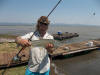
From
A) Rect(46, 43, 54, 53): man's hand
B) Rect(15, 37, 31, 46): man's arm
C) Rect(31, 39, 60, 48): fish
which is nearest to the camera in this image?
Rect(15, 37, 31, 46): man's arm

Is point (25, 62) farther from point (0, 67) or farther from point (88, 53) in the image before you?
point (88, 53)

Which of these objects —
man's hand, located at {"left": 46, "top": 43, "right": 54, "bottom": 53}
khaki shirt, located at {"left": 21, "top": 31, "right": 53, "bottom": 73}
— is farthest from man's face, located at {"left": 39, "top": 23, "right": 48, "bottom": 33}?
man's hand, located at {"left": 46, "top": 43, "right": 54, "bottom": 53}

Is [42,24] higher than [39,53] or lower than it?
higher

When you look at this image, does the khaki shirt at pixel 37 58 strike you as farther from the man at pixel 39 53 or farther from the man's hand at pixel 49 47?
the man's hand at pixel 49 47

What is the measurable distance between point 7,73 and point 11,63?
1201 mm

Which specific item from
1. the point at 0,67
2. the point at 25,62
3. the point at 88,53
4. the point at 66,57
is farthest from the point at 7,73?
the point at 88,53

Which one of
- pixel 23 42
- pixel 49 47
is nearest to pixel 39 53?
pixel 49 47

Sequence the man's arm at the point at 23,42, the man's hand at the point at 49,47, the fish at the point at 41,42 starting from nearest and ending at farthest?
1. the man's arm at the point at 23,42
2. the fish at the point at 41,42
3. the man's hand at the point at 49,47

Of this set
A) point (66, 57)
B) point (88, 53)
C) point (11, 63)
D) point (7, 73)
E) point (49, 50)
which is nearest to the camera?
point (49, 50)

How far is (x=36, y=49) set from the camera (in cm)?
283

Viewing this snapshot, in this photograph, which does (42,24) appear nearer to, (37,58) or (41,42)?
(41,42)

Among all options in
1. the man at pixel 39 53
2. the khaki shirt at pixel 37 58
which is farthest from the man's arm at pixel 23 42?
the khaki shirt at pixel 37 58

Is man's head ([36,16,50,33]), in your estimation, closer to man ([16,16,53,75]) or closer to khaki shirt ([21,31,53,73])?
man ([16,16,53,75])

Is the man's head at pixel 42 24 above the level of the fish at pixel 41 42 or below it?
above
